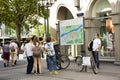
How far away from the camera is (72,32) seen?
17.3 meters

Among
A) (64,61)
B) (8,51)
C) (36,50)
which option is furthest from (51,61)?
(8,51)

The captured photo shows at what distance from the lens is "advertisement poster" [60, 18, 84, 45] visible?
16.8m

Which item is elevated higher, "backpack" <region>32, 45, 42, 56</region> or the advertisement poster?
the advertisement poster

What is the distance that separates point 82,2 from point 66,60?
255 inches

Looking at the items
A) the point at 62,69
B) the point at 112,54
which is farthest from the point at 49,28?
the point at 62,69

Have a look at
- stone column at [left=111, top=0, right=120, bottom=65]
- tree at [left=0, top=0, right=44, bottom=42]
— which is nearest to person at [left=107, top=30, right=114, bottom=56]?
stone column at [left=111, top=0, right=120, bottom=65]

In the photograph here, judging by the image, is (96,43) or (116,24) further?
(116,24)

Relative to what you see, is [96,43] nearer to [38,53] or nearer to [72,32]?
[72,32]

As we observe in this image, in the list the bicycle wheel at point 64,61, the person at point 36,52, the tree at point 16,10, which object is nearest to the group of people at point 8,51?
the bicycle wheel at point 64,61

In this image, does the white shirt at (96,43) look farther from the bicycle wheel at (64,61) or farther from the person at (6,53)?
the person at (6,53)

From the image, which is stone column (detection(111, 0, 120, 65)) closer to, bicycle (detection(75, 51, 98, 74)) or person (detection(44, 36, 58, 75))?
bicycle (detection(75, 51, 98, 74))

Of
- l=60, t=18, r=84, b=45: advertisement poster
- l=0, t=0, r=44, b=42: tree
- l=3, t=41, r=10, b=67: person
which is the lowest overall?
l=3, t=41, r=10, b=67: person

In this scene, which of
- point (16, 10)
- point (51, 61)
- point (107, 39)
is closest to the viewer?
point (51, 61)

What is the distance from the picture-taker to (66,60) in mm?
17297
